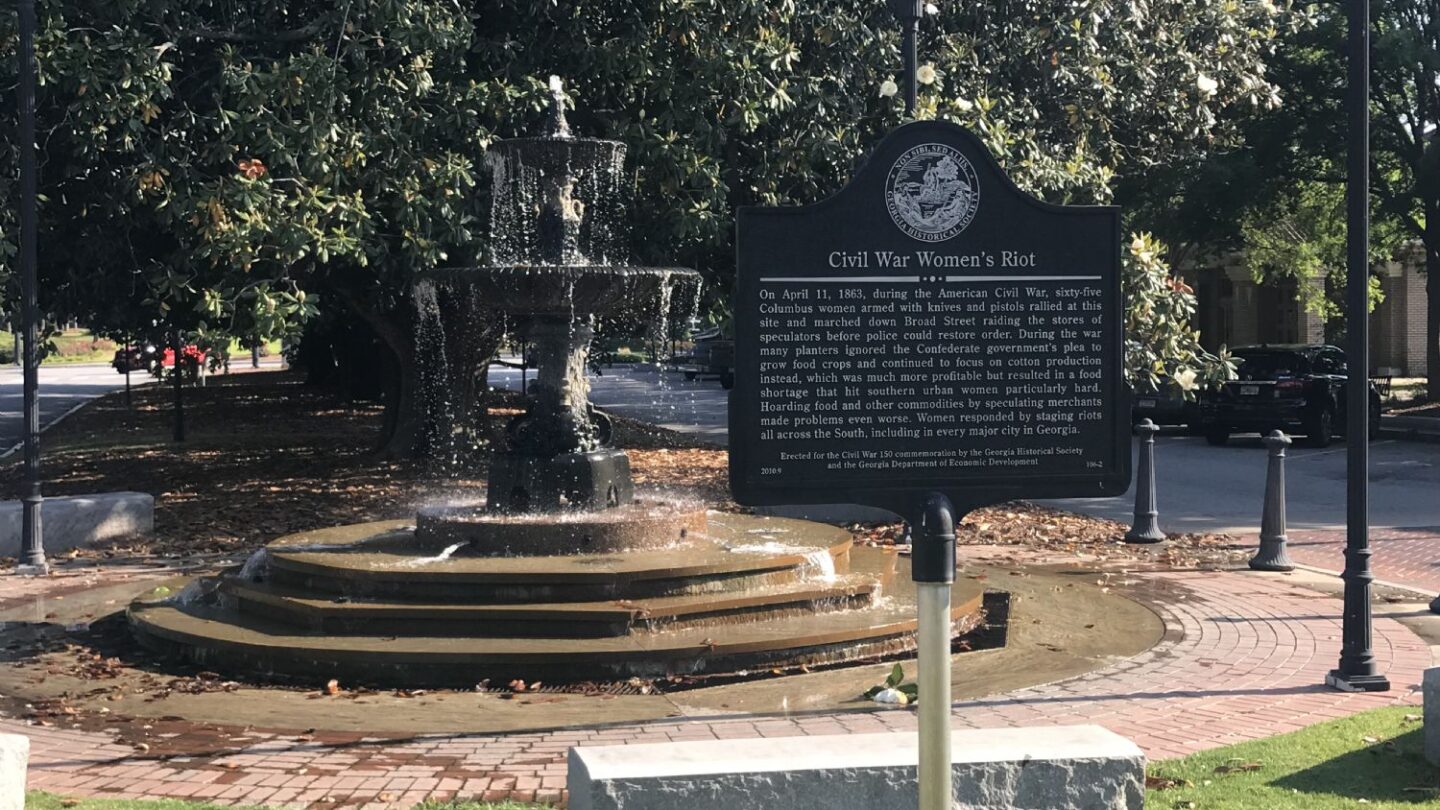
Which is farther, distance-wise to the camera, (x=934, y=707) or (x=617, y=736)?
(x=617, y=736)

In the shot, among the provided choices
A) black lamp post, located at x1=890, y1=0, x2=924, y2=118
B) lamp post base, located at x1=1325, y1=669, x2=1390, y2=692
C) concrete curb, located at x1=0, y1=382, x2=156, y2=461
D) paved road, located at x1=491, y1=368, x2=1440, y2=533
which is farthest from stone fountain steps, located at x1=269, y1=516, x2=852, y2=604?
concrete curb, located at x1=0, y1=382, x2=156, y2=461

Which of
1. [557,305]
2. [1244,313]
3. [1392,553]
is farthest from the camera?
[1244,313]

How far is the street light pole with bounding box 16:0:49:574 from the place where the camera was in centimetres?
1250

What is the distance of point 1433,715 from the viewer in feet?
20.2

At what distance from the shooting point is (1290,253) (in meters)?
38.5

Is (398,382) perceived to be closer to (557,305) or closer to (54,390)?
(557,305)

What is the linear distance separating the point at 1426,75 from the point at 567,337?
888 inches

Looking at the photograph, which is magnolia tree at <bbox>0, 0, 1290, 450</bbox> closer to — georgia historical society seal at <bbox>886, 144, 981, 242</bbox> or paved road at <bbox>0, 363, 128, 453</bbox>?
georgia historical society seal at <bbox>886, 144, 981, 242</bbox>

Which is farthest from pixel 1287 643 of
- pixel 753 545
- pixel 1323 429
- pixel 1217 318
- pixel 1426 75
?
pixel 1217 318

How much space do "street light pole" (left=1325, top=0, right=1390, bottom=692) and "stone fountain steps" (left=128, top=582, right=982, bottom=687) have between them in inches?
92.7

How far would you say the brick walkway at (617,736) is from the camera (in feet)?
20.3

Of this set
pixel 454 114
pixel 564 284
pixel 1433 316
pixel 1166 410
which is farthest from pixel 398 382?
pixel 1433 316

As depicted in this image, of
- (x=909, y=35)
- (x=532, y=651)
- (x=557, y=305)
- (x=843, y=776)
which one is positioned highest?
(x=909, y=35)

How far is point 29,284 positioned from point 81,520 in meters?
2.40
